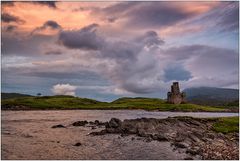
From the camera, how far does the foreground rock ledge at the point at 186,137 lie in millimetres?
44938

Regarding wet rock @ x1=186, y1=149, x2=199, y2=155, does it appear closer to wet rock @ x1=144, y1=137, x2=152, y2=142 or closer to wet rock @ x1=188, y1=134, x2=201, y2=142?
wet rock @ x1=188, y1=134, x2=201, y2=142

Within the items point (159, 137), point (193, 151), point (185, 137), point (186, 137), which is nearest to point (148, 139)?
point (159, 137)

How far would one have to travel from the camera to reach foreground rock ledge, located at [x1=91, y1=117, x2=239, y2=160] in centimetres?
4494

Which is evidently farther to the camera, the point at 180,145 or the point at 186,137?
the point at 186,137

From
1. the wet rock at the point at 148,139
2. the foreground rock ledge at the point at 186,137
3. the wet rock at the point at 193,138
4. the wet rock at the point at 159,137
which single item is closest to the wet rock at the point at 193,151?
the foreground rock ledge at the point at 186,137

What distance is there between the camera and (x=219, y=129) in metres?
71.1

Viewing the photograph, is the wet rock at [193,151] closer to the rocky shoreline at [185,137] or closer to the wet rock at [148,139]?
the rocky shoreline at [185,137]

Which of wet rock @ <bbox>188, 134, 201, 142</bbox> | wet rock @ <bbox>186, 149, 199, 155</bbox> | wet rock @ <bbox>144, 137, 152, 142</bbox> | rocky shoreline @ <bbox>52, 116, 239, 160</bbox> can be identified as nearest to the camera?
wet rock @ <bbox>186, 149, 199, 155</bbox>

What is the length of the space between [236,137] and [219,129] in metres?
9.57

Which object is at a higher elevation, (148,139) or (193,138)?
(193,138)

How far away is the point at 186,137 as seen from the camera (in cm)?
5678

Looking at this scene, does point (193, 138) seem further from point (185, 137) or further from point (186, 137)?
point (185, 137)

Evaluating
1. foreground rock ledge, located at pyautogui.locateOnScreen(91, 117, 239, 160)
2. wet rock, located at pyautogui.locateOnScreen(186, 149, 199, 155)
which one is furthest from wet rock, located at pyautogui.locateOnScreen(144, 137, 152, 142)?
wet rock, located at pyautogui.locateOnScreen(186, 149, 199, 155)

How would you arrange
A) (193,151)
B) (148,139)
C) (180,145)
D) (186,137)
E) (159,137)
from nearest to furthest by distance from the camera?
(193,151)
(180,145)
(148,139)
(159,137)
(186,137)
